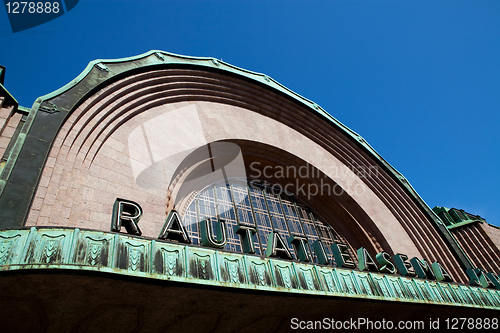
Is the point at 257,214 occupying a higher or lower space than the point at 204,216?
higher

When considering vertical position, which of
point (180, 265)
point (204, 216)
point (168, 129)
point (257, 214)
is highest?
point (168, 129)

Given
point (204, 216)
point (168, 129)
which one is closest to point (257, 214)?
point (204, 216)

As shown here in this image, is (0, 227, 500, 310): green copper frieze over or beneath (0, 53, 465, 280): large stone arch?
beneath

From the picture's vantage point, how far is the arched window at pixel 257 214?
13.4 meters

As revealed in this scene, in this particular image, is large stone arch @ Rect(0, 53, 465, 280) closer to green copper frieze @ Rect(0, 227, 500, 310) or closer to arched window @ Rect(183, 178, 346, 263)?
arched window @ Rect(183, 178, 346, 263)

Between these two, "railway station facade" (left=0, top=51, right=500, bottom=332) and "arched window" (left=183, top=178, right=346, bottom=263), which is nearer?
"railway station facade" (left=0, top=51, right=500, bottom=332)

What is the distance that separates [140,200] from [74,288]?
4.86 metres

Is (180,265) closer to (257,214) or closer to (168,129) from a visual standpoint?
(168,129)

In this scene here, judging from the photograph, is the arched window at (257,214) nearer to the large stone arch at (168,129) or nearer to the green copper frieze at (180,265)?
the large stone arch at (168,129)

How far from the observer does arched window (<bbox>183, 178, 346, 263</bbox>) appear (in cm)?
1343

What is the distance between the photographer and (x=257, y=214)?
15406mm

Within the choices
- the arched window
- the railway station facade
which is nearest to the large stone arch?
the railway station facade

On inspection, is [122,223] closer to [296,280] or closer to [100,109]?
[296,280]

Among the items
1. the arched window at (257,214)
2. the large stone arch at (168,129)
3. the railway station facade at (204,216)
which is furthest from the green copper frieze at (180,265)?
the arched window at (257,214)
